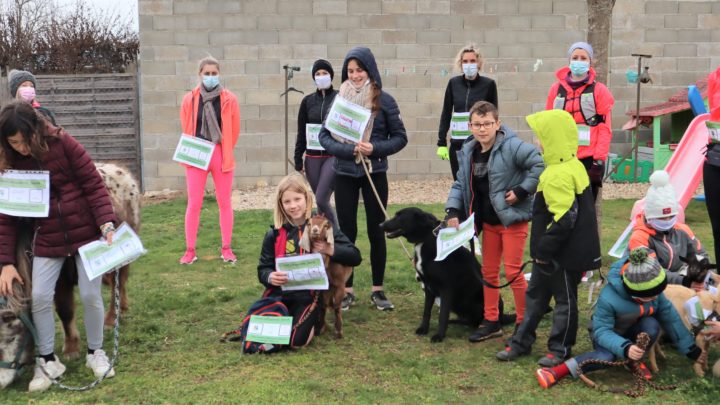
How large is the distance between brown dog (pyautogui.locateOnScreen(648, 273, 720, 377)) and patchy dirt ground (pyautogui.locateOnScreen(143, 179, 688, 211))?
714 centimetres

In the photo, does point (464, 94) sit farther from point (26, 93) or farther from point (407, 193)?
point (407, 193)

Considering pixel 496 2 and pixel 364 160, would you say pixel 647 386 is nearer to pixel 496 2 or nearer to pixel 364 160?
pixel 364 160

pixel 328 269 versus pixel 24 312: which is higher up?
pixel 328 269

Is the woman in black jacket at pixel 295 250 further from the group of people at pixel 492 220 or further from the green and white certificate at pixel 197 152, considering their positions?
the green and white certificate at pixel 197 152

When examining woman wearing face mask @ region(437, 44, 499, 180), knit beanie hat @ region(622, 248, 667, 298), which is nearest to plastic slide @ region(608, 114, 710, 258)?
woman wearing face mask @ region(437, 44, 499, 180)

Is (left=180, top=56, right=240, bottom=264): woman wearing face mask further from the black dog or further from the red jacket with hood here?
the red jacket with hood

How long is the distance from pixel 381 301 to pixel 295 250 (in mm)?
1263

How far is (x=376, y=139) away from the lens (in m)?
5.90

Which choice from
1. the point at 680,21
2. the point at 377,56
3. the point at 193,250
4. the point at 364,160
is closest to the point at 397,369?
the point at 364,160

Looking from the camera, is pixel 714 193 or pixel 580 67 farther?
pixel 580 67

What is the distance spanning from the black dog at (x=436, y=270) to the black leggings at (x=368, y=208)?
60cm

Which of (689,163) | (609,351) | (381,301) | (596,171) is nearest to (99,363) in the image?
(381,301)

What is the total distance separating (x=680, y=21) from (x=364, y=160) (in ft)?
30.5

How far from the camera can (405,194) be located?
40.5 feet
